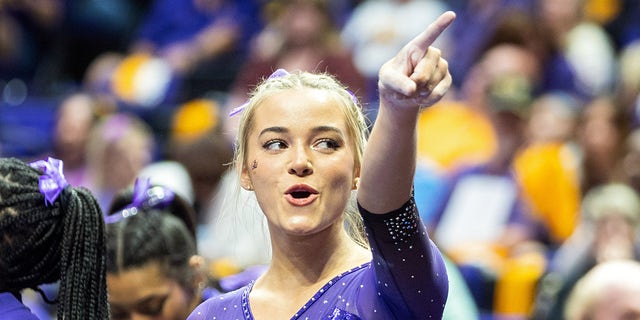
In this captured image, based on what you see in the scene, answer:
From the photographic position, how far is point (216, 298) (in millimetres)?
2402

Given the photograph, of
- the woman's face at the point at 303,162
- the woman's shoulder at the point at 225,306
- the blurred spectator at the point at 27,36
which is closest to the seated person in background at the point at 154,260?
the woman's shoulder at the point at 225,306

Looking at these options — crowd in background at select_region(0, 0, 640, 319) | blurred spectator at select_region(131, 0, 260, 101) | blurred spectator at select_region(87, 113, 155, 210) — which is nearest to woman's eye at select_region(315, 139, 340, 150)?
crowd in background at select_region(0, 0, 640, 319)

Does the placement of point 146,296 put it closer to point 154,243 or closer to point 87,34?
point 154,243

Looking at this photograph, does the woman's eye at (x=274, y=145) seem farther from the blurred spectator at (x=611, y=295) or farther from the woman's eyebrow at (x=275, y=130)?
the blurred spectator at (x=611, y=295)

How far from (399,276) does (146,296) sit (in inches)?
50.1

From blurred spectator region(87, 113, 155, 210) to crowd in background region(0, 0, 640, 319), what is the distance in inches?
0.4

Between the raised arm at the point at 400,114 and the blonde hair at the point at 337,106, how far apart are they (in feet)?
0.98

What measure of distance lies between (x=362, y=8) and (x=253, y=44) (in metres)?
0.77

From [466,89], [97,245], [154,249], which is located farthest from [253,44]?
[97,245]

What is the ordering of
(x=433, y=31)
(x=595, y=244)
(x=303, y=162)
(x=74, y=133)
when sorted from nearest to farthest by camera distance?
(x=433, y=31) → (x=303, y=162) → (x=595, y=244) → (x=74, y=133)

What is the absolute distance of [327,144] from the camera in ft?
7.18

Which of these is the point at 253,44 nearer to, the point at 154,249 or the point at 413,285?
the point at 154,249

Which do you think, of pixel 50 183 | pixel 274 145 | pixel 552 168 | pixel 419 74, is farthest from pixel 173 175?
pixel 419 74

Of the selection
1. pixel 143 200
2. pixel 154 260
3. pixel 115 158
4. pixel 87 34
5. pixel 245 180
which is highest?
pixel 245 180
